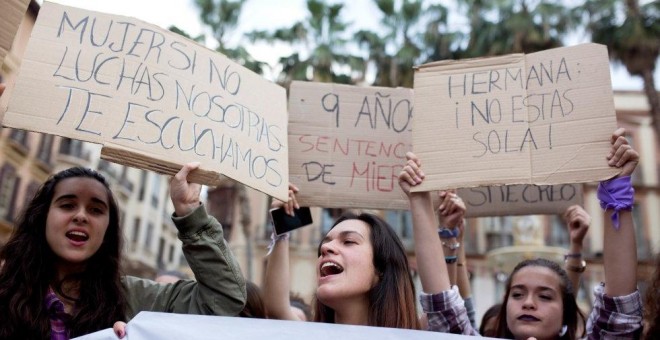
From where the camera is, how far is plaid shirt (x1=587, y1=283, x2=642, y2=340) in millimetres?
2527

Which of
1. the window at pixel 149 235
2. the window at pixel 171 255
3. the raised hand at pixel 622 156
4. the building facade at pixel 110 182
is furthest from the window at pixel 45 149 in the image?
the raised hand at pixel 622 156

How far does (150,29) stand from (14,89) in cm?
62

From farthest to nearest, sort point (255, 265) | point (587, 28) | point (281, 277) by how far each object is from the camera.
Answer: point (255, 265) < point (587, 28) < point (281, 277)

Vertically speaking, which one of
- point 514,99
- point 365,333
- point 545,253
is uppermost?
point 545,253

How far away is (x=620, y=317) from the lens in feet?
8.32

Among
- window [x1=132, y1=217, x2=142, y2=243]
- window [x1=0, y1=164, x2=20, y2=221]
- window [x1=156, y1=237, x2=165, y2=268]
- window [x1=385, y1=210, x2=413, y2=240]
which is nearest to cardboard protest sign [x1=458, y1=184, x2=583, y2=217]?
window [x1=0, y1=164, x2=20, y2=221]

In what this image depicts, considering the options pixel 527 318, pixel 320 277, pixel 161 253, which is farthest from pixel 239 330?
pixel 161 253

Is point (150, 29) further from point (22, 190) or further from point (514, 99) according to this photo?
point (22, 190)

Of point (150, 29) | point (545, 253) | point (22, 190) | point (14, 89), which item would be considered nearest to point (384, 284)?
point (150, 29)

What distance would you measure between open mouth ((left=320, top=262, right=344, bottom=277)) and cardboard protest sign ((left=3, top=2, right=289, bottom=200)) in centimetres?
35

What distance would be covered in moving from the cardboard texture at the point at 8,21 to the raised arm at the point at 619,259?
2.23 m

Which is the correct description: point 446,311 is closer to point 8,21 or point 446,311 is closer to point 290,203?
point 290,203

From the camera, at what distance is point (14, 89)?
8.21 ft

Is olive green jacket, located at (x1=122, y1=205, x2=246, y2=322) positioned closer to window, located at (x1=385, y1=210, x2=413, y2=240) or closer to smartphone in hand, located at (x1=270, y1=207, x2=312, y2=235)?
smartphone in hand, located at (x1=270, y1=207, x2=312, y2=235)
